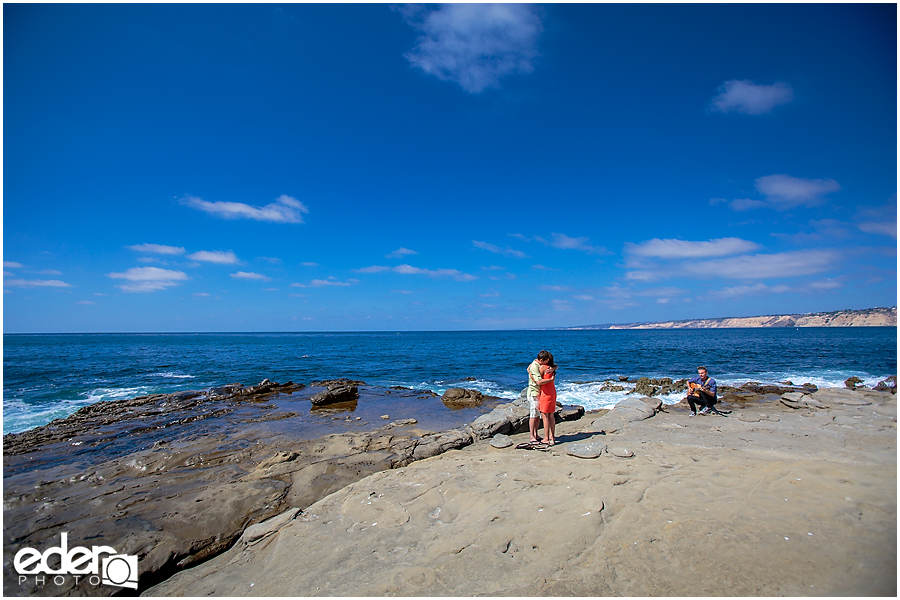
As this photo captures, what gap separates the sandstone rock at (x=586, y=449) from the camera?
7.35 m

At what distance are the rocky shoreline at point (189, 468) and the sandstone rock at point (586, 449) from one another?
0.10m

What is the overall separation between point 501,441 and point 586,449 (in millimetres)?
2018

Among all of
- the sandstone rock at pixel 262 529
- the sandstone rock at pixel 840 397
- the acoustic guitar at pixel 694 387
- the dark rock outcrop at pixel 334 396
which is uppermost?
the acoustic guitar at pixel 694 387

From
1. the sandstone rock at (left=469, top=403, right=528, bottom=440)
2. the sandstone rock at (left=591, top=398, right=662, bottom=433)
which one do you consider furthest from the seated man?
the sandstone rock at (left=469, top=403, right=528, bottom=440)

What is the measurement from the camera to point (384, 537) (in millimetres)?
4949

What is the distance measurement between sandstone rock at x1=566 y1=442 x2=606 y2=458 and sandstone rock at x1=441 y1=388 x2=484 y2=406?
32.2 ft

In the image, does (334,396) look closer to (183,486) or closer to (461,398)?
(461,398)

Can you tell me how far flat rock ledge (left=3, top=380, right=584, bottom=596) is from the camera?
5.58 m

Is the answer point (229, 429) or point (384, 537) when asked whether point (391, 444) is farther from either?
point (229, 429)

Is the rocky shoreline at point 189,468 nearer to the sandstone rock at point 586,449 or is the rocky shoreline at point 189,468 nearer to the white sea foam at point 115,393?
the sandstone rock at point 586,449

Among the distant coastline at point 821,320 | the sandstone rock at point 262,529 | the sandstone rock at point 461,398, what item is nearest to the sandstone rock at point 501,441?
the sandstone rock at point 262,529

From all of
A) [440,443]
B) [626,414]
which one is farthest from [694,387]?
[440,443]

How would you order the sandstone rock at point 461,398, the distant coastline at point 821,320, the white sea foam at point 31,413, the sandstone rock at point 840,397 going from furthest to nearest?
the distant coastline at point 821,320, the sandstone rock at point 461,398, the white sea foam at point 31,413, the sandstone rock at point 840,397

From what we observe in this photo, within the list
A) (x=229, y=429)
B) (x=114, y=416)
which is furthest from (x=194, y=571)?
(x=114, y=416)
